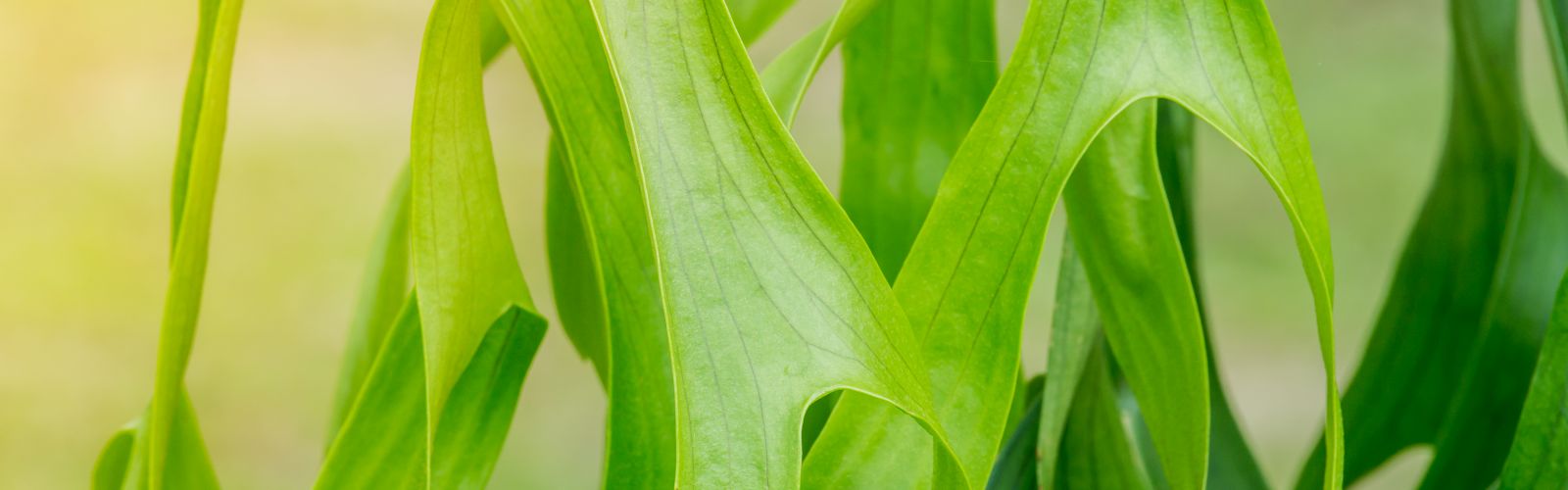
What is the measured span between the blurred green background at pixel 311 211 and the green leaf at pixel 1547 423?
1.92ft

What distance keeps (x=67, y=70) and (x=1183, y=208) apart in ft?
2.49

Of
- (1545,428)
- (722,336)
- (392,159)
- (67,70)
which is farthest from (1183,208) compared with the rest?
(67,70)

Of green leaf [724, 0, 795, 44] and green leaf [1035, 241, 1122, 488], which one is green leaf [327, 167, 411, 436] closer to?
green leaf [724, 0, 795, 44]

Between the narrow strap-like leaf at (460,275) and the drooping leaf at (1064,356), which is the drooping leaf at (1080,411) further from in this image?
the narrow strap-like leaf at (460,275)

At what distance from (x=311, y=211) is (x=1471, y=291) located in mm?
764

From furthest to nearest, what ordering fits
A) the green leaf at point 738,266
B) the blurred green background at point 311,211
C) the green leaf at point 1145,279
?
the blurred green background at point 311,211 → the green leaf at point 1145,279 → the green leaf at point 738,266

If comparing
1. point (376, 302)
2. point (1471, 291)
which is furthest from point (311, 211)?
point (1471, 291)

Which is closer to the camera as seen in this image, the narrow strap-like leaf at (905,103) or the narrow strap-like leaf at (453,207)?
the narrow strap-like leaf at (453,207)

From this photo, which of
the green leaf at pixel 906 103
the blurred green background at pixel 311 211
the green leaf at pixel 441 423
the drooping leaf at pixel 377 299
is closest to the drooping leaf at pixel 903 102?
the green leaf at pixel 906 103

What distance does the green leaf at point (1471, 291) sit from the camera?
0.48 meters

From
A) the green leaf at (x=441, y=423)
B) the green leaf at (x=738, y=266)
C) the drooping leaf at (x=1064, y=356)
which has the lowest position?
the drooping leaf at (x=1064, y=356)

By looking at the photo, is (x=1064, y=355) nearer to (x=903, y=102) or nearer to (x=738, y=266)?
(x=903, y=102)

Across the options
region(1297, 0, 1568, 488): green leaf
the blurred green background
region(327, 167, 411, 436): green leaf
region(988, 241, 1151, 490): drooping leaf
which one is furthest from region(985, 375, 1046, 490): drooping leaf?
the blurred green background

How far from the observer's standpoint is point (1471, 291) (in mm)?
505
